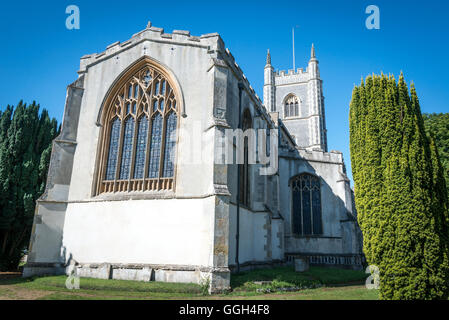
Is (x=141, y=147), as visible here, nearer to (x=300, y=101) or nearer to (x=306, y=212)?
(x=306, y=212)

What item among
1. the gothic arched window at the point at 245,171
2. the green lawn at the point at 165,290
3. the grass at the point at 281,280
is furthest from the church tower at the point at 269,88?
the green lawn at the point at 165,290

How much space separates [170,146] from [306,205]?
41.7 ft

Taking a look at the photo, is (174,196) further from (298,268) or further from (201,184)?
(298,268)

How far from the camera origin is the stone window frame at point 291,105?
43281 millimetres

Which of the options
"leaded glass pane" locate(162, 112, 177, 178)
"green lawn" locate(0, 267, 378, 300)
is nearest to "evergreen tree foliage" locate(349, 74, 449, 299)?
"green lawn" locate(0, 267, 378, 300)

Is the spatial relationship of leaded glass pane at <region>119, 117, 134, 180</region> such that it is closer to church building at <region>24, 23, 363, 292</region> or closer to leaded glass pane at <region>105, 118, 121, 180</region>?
church building at <region>24, 23, 363, 292</region>

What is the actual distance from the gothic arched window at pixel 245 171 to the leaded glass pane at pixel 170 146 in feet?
12.2

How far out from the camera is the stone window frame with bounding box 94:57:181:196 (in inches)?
520

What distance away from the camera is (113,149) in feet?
47.7

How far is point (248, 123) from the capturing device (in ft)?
57.3

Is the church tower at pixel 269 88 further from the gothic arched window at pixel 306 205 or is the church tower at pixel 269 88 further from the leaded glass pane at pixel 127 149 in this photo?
the leaded glass pane at pixel 127 149

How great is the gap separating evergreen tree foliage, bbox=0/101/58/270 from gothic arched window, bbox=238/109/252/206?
36.1 feet

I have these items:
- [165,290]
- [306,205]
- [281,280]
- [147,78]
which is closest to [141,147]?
[147,78]
